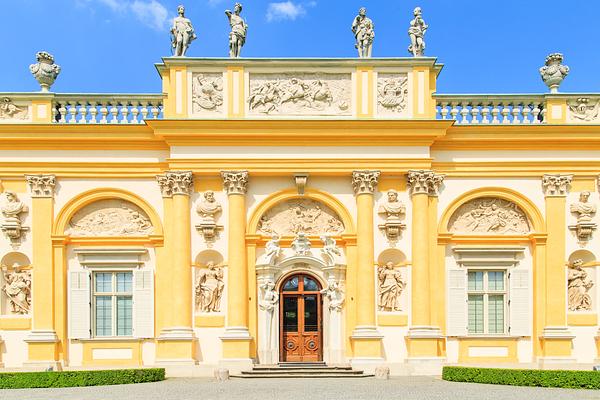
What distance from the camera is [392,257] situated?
23484 millimetres

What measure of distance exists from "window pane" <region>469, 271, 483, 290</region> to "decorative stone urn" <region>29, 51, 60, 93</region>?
15.0 metres

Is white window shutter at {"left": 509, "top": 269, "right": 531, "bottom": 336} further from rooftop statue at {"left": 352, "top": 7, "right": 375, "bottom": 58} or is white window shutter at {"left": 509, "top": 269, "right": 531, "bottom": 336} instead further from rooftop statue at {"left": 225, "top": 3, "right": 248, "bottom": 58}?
rooftop statue at {"left": 225, "top": 3, "right": 248, "bottom": 58}

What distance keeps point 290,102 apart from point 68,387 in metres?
10.9

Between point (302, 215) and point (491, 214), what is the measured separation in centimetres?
612

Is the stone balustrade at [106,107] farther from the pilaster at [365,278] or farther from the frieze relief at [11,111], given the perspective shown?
the pilaster at [365,278]

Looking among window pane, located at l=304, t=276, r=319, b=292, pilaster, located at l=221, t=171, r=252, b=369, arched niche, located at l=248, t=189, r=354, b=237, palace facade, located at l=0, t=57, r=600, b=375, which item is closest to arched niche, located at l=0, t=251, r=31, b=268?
palace facade, located at l=0, t=57, r=600, b=375

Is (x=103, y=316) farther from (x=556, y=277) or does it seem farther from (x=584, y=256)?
(x=584, y=256)

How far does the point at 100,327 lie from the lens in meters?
23.4

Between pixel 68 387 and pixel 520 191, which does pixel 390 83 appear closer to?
pixel 520 191

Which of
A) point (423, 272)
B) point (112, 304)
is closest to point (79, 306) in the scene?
point (112, 304)

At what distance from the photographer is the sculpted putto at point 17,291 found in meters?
23.0

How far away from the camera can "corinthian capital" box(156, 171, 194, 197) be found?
22984 mm

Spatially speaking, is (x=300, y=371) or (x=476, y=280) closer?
(x=300, y=371)

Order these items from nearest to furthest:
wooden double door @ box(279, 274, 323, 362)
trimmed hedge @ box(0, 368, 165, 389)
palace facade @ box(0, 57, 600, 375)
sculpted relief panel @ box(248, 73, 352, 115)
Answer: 1. trimmed hedge @ box(0, 368, 165, 389)
2. palace facade @ box(0, 57, 600, 375)
3. wooden double door @ box(279, 274, 323, 362)
4. sculpted relief panel @ box(248, 73, 352, 115)
